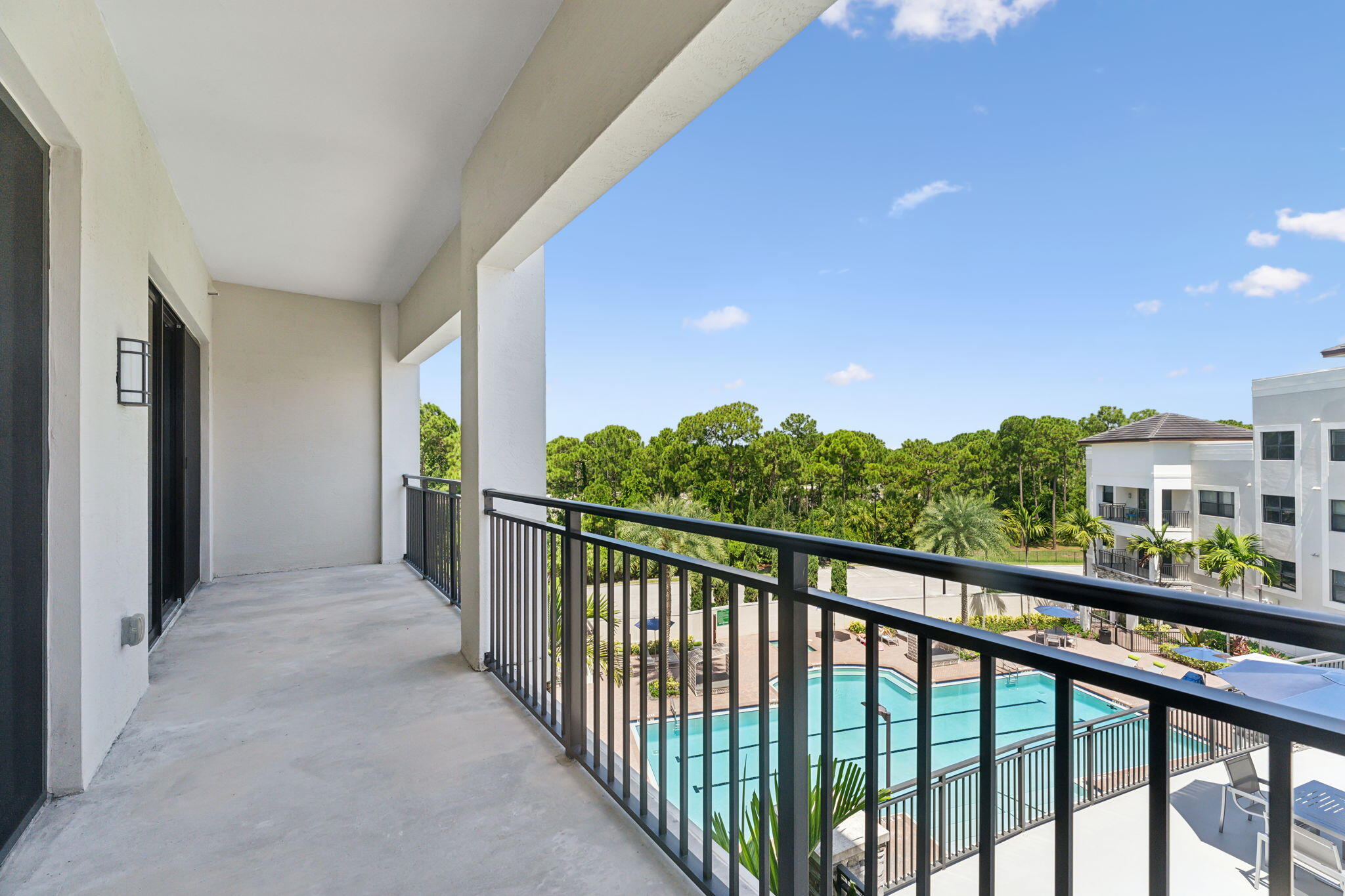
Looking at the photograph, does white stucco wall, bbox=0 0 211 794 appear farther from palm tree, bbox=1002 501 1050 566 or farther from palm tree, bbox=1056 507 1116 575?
palm tree, bbox=1002 501 1050 566

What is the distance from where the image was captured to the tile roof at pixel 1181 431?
1823 centimetres

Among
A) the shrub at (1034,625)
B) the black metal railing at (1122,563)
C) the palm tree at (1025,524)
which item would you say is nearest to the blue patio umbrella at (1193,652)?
the shrub at (1034,625)

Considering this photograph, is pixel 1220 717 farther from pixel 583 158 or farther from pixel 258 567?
pixel 258 567

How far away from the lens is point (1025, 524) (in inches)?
1148

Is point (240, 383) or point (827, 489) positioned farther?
point (827, 489)

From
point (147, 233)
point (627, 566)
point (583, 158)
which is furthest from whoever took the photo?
point (147, 233)

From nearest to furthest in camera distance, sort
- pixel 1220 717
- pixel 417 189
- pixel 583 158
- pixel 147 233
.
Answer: pixel 1220 717 → pixel 583 158 → pixel 147 233 → pixel 417 189

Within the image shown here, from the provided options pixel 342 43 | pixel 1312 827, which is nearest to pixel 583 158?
pixel 342 43

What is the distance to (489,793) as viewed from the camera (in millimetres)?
1839

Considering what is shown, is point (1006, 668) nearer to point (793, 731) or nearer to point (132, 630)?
point (793, 731)

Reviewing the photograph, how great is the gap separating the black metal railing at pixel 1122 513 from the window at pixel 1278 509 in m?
3.10

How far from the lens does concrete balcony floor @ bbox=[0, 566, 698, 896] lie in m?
1.49

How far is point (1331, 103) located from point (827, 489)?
102ft

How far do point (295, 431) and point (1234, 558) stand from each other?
2176cm
